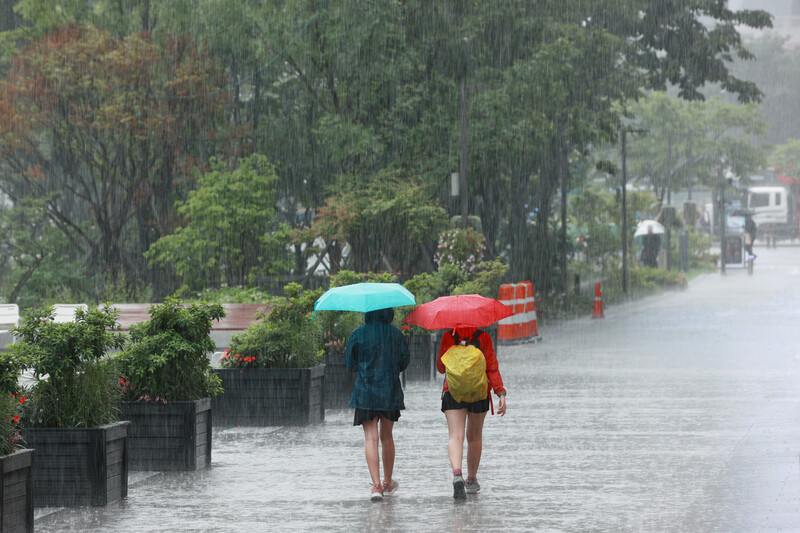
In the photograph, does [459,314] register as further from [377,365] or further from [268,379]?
[268,379]

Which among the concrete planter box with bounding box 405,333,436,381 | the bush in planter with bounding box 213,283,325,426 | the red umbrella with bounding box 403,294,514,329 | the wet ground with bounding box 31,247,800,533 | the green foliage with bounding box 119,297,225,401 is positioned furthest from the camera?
the concrete planter box with bounding box 405,333,436,381

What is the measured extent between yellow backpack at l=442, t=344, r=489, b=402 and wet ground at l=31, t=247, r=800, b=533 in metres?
0.79

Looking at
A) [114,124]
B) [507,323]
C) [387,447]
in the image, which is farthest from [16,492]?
[114,124]

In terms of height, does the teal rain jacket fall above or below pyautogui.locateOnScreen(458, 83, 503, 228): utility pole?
below

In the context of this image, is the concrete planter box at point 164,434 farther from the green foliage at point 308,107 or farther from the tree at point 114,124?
the tree at point 114,124

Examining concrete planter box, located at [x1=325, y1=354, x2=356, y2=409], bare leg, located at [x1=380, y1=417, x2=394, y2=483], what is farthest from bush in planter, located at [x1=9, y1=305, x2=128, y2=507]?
concrete planter box, located at [x1=325, y1=354, x2=356, y2=409]

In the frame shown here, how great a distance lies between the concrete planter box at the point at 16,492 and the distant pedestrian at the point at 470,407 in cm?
299

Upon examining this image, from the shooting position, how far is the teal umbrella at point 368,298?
9.63 metres

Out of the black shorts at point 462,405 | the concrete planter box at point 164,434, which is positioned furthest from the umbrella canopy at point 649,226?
the black shorts at point 462,405

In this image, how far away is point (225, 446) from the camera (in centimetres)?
1234

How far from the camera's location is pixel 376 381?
31.2 feet

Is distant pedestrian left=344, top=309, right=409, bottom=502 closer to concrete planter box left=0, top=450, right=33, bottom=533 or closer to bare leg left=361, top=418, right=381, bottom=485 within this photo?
bare leg left=361, top=418, right=381, bottom=485

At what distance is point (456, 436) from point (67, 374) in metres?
2.87

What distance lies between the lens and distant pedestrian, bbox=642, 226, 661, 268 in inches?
2386
